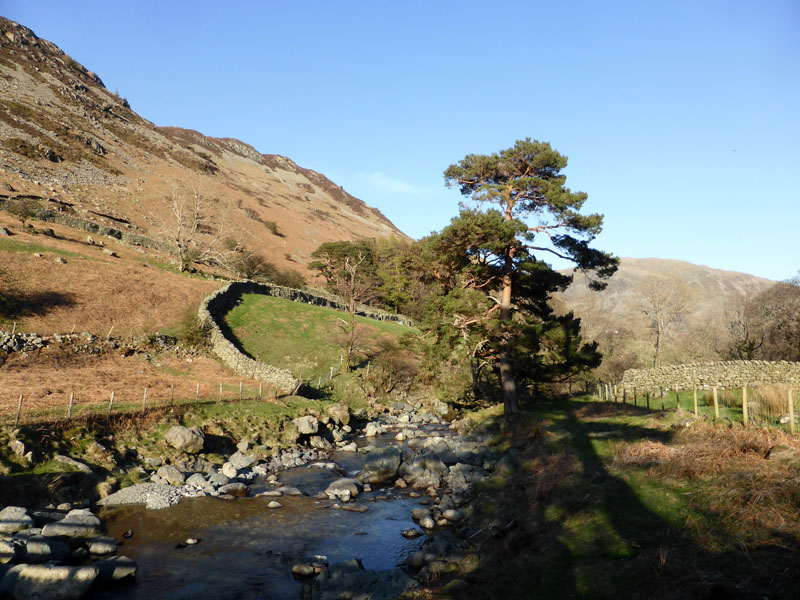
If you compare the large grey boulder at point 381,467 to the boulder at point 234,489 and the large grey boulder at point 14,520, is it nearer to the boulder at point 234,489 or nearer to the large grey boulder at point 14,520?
the boulder at point 234,489

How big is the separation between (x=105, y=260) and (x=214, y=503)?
1422 inches

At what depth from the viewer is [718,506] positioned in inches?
349

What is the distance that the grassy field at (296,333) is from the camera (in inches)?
1496

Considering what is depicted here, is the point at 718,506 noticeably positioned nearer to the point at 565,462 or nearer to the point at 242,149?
the point at 565,462

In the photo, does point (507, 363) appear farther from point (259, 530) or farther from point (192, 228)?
point (192, 228)

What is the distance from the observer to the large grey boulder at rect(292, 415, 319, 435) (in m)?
24.3

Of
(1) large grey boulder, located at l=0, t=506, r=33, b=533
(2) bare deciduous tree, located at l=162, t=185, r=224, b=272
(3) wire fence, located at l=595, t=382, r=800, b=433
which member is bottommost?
(1) large grey boulder, located at l=0, t=506, r=33, b=533

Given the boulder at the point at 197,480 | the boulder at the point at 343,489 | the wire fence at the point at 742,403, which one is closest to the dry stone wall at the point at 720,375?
the wire fence at the point at 742,403

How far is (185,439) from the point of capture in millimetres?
19109

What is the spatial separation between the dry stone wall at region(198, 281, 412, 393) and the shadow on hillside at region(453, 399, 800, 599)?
773 inches

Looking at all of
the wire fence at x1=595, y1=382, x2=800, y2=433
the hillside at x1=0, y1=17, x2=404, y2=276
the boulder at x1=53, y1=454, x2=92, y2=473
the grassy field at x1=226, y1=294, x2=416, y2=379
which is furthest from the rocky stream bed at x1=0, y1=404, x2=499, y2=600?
the hillside at x1=0, y1=17, x2=404, y2=276

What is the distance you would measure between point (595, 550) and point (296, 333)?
36671 millimetres

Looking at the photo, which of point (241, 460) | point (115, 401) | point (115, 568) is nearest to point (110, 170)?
point (115, 401)

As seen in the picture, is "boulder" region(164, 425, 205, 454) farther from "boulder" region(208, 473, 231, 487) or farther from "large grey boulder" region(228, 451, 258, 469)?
"boulder" region(208, 473, 231, 487)
